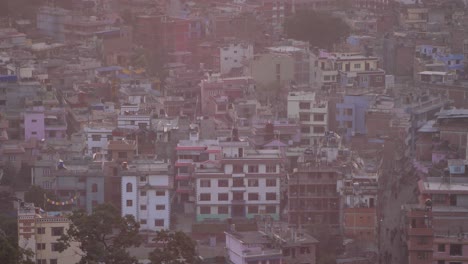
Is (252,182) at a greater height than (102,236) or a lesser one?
greater

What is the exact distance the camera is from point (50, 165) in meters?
23.4

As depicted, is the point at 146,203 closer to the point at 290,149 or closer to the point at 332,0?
the point at 290,149

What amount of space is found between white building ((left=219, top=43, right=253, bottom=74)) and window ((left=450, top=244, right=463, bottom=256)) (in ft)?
38.2

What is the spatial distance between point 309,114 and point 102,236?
7.78m

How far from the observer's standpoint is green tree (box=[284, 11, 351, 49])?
35.1 m

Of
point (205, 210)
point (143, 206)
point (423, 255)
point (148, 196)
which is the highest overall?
point (148, 196)

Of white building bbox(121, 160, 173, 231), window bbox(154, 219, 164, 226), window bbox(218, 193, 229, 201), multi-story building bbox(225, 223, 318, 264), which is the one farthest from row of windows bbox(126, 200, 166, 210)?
multi-story building bbox(225, 223, 318, 264)

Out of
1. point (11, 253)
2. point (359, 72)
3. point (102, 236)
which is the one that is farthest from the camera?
point (359, 72)

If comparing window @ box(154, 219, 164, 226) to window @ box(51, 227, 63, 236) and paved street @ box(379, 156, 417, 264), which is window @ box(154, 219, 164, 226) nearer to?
window @ box(51, 227, 63, 236)

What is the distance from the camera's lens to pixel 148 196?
22359 millimetres

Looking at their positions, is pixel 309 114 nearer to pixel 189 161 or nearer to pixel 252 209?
pixel 189 161

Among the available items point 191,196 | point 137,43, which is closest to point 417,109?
point 191,196

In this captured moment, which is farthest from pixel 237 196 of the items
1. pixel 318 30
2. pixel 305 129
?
pixel 318 30

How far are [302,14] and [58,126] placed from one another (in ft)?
37.5
